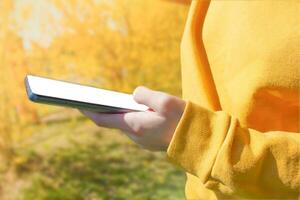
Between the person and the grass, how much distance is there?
66 centimetres

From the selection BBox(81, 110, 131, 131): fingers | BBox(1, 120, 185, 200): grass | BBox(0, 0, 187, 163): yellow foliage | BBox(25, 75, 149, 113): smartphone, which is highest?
BBox(25, 75, 149, 113): smartphone

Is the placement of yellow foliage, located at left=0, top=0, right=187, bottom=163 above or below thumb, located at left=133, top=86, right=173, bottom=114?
below

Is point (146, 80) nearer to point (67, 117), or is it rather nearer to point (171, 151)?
point (67, 117)

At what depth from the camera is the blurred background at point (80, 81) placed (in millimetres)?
1121

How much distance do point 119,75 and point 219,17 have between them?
77cm

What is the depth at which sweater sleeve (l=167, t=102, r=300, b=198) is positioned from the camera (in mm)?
386

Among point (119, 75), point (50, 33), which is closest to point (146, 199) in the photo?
point (119, 75)

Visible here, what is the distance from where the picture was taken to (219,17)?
1.60 feet

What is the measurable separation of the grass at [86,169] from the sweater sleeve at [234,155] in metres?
0.77

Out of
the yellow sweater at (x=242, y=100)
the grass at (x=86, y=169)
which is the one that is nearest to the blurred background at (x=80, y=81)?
the grass at (x=86, y=169)

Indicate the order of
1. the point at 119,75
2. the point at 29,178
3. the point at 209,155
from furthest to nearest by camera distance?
1. the point at 119,75
2. the point at 29,178
3. the point at 209,155

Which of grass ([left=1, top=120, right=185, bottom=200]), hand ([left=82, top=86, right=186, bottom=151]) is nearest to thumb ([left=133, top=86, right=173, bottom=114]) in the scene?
hand ([left=82, top=86, right=186, bottom=151])

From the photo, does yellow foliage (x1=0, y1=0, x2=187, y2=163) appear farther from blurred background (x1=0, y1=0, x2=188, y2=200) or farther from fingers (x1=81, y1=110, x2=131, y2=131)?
fingers (x1=81, y1=110, x2=131, y2=131)

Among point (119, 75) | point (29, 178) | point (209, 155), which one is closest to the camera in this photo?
point (209, 155)
